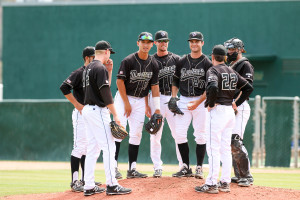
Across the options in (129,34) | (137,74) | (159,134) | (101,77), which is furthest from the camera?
(129,34)

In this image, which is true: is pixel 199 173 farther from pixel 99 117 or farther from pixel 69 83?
pixel 69 83

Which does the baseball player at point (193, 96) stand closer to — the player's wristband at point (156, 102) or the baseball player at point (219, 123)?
the player's wristband at point (156, 102)

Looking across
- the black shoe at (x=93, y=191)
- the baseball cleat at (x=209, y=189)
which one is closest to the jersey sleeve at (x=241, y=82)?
the baseball cleat at (x=209, y=189)

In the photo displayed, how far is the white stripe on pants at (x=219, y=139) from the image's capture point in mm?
7004

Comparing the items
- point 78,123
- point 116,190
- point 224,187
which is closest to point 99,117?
point 78,123

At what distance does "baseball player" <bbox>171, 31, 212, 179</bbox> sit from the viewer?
802 cm

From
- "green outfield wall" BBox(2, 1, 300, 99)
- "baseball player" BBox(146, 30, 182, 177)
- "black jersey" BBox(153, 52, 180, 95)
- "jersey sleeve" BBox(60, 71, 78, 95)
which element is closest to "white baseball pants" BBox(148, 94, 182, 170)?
"baseball player" BBox(146, 30, 182, 177)

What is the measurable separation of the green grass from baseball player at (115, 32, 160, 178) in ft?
6.42

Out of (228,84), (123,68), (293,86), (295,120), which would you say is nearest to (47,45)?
(293,86)

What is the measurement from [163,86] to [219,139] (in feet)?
5.88

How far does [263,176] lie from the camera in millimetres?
11258

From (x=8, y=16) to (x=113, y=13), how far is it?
4727 mm

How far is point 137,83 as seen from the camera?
8.07 meters

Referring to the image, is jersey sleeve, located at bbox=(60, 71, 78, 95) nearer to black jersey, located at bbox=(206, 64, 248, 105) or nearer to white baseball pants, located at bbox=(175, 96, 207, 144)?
white baseball pants, located at bbox=(175, 96, 207, 144)
